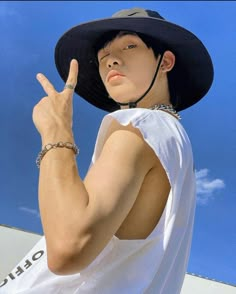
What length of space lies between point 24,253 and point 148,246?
1515 mm

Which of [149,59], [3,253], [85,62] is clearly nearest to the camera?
[149,59]

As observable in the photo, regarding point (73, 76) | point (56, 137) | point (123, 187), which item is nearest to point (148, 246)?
point (123, 187)

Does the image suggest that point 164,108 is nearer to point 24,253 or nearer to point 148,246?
point 148,246

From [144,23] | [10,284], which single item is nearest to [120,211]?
[10,284]

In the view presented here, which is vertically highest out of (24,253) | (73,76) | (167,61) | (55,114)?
(167,61)

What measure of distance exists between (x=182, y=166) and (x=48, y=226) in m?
0.26

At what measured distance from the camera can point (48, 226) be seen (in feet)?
2.43

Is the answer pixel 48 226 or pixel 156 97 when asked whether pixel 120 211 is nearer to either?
pixel 48 226

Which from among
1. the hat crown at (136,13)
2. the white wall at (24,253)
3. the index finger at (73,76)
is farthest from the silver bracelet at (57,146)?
the white wall at (24,253)

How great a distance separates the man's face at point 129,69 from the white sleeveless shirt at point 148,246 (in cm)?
12

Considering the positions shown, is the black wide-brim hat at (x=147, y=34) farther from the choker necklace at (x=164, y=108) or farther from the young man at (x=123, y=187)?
the choker necklace at (x=164, y=108)

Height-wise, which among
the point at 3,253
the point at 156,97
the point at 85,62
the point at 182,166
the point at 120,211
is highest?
the point at 85,62

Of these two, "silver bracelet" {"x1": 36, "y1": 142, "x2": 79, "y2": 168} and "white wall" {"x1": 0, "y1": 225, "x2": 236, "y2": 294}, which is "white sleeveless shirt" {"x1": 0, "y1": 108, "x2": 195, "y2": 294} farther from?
"white wall" {"x1": 0, "y1": 225, "x2": 236, "y2": 294}

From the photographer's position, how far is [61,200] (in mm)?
731
